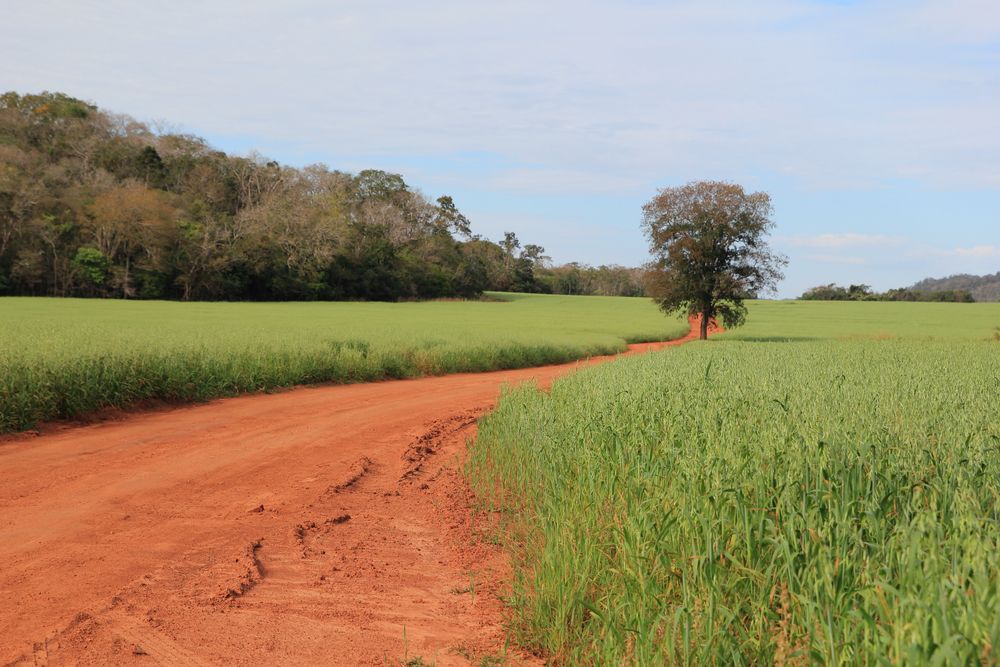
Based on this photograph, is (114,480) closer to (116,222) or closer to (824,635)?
(824,635)

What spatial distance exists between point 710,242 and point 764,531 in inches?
1316

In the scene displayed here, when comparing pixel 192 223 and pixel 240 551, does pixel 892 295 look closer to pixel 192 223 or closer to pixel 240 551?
pixel 192 223

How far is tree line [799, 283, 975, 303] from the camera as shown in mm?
104500

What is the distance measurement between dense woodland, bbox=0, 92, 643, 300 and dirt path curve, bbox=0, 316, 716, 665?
5546 centimetres

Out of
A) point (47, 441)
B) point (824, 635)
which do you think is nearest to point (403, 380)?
point (47, 441)

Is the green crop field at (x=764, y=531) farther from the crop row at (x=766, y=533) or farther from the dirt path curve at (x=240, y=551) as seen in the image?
the dirt path curve at (x=240, y=551)

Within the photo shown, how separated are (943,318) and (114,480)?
69.0 meters

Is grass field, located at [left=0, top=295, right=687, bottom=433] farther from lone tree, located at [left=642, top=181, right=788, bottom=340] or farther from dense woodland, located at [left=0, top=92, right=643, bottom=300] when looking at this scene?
dense woodland, located at [left=0, top=92, right=643, bottom=300]

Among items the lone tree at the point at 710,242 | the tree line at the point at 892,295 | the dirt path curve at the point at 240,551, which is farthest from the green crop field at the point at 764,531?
the tree line at the point at 892,295

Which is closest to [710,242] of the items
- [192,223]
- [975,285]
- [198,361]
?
[198,361]

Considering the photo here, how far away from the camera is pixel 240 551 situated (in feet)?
20.7

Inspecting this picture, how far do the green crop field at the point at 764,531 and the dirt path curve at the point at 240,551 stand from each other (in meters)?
0.67

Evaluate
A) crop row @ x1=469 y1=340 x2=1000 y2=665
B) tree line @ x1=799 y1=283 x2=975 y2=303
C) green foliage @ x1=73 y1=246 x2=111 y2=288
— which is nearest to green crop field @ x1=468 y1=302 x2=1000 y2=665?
crop row @ x1=469 y1=340 x2=1000 y2=665

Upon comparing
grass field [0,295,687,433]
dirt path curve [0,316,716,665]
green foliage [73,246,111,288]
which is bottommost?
dirt path curve [0,316,716,665]
